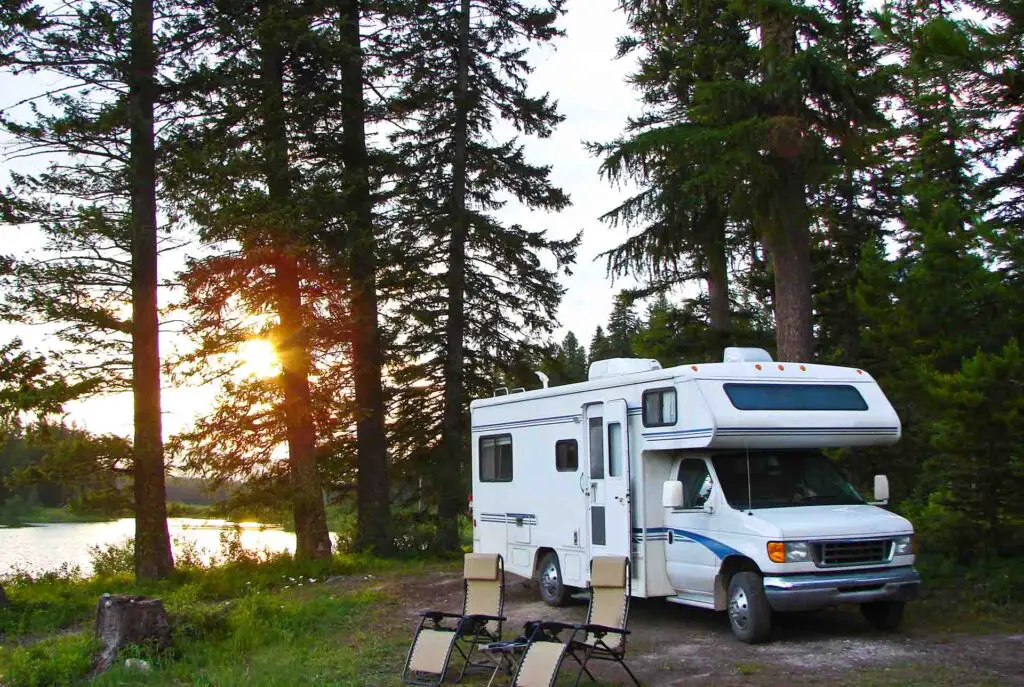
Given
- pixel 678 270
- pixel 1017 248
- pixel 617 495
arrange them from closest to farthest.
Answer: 1. pixel 1017 248
2. pixel 617 495
3. pixel 678 270

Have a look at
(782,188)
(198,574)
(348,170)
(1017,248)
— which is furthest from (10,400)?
(1017,248)

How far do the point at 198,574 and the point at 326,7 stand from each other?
435 inches

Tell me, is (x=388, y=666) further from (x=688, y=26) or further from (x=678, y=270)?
(x=678, y=270)

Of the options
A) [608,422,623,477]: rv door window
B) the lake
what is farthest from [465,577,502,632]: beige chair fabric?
the lake

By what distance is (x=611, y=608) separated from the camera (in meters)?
9.73

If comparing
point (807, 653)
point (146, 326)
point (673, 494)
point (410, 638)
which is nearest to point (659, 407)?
point (673, 494)

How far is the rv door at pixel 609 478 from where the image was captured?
39.1ft

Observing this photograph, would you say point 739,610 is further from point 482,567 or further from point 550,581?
point 550,581

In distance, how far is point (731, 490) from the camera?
11.0 metres

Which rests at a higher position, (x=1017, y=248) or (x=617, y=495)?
(x=1017, y=248)

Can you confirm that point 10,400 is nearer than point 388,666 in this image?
No

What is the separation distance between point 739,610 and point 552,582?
11.5ft

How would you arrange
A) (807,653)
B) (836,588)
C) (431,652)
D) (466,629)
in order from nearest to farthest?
(431,652), (807,653), (466,629), (836,588)

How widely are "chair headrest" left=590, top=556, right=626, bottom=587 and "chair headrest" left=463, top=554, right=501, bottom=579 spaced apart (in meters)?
1.20
